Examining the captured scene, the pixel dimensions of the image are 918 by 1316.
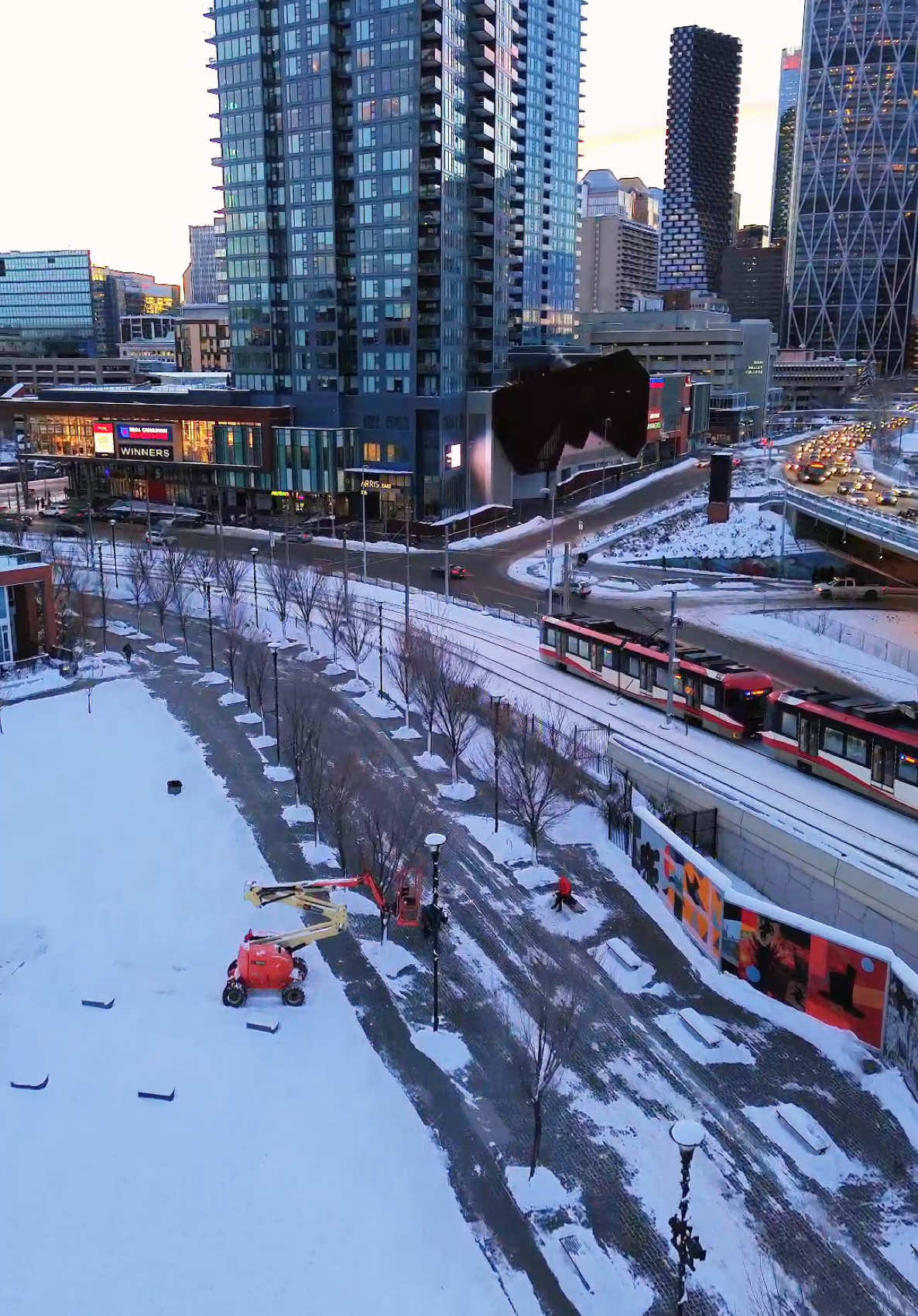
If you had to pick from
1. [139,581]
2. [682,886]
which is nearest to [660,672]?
[682,886]

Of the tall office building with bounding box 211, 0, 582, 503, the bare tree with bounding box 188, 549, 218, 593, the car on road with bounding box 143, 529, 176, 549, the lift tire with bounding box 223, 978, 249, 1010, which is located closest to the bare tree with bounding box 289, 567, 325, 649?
the bare tree with bounding box 188, 549, 218, 593

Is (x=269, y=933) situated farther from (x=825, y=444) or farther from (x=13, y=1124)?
(x=825, y=444)

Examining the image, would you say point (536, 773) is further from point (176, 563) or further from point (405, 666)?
point (176, 563)

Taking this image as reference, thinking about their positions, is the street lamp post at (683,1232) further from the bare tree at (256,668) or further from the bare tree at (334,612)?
the bare tree at (334,612)

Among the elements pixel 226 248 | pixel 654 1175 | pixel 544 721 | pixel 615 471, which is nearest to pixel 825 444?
pixel 615 471

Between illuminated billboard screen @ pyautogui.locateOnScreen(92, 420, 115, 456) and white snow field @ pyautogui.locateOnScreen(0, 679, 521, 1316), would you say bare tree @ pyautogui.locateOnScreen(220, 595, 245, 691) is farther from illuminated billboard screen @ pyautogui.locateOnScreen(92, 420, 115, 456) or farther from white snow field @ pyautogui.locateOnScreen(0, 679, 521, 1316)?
illuminated billboard screen @ pyautogui.locateOnScreen(92, 420, 115, 456)

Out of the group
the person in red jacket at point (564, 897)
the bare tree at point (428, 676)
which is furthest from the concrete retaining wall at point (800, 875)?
the bare tree at point (428, 676)
